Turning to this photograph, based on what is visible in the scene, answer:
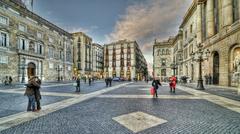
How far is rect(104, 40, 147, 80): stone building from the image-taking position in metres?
72.2

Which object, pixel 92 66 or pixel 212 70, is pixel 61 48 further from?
pixel 212 70

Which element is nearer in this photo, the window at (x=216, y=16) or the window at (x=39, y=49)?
the window at (x=216, y=16)

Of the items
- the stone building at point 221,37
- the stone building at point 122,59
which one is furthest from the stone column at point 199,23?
the stone building at point 122,59

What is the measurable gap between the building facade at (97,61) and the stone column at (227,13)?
6178cm

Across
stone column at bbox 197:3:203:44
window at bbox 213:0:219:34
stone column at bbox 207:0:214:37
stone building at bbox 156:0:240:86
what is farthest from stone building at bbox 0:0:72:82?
window at bbox 213:0:219:34

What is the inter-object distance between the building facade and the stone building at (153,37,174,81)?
29521mm

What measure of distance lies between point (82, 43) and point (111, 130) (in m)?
65.4

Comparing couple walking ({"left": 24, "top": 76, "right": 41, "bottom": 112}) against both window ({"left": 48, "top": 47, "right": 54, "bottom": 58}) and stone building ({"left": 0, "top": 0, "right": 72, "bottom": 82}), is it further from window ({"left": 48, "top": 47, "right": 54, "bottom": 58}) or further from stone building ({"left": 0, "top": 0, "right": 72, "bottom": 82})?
window ({"left": 48, "top": 47, "right": 54, "bottom": 58})

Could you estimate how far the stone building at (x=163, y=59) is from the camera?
61.4 metres

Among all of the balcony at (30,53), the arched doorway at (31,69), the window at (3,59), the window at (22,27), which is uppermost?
the window at (22,27)

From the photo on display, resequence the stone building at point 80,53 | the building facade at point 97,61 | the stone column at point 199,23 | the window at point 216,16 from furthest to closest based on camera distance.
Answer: the building facade at point 97,61 → the stone building at point 80,53 → the stone column at point 199,23 → the window at point 216,16

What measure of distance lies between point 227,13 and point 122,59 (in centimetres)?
5601

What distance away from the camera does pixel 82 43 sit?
6675cm

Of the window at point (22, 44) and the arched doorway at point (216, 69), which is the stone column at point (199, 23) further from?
the window at point (22, 44)
